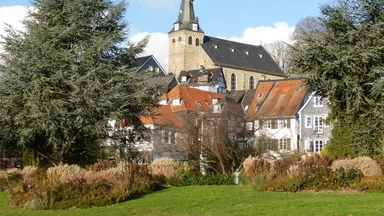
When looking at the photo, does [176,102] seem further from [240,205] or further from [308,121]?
[240,205]

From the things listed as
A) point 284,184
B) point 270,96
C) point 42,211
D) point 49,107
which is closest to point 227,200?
point 284,184

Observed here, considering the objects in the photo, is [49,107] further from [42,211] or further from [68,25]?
[42,211]

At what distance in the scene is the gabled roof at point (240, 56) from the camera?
106812mm

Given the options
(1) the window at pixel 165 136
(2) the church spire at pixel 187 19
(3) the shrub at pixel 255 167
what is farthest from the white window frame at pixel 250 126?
(2) the church spire at pixel 187 19

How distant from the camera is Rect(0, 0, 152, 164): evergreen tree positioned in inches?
887

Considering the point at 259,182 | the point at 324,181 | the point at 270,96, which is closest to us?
the point at 324,181

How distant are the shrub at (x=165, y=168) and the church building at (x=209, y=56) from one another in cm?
7985

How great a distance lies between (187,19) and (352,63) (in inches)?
3483

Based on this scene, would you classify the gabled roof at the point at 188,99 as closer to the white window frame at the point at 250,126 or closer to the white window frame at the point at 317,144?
the white window frame at the point at 317,144

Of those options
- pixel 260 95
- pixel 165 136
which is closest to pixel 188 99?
pixel 260 95

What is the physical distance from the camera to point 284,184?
59.9 ft

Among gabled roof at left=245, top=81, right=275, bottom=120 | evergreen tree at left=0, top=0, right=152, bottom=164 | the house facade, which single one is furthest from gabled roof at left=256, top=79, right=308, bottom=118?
evergreen tree at left=0, top=0, right=152, bottom=164

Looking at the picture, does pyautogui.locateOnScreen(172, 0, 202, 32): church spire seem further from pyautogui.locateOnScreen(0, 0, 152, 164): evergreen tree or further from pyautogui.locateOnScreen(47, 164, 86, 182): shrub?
pyautogui.locateOnScreen(47, 164, 86, 182): shrub

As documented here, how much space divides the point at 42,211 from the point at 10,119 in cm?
927
